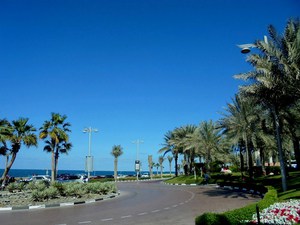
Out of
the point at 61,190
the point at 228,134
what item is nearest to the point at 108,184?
the point at 61,190

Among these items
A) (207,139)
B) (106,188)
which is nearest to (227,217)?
(106,188)

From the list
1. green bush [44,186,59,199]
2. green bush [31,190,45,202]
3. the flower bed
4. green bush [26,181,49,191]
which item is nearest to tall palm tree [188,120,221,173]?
green bush [26,181,49,191]

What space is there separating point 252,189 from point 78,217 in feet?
59.3

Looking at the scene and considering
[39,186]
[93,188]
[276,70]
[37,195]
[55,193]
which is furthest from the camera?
[93,188]

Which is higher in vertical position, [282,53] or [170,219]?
[282,53]

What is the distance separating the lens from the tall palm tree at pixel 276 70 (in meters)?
18.4

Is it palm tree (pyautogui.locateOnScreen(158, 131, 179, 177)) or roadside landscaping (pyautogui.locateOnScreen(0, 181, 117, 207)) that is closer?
roadside landscaping (pyautogui.locateOnScreen(0, 181, 117, 207))

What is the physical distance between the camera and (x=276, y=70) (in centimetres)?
1958

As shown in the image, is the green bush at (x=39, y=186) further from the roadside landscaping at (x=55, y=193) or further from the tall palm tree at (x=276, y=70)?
the tall palm tree at (x=276, y=70)

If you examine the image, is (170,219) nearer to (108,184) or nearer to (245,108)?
(108,184)

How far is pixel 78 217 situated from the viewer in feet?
49.4

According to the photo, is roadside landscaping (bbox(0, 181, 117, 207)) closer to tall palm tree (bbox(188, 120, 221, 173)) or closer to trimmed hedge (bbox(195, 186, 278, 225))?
trimmed hedge (bbox(195, 186, 278, 225))

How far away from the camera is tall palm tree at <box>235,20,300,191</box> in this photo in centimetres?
1838

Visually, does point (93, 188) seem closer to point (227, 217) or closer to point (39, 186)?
point (39, 186)
